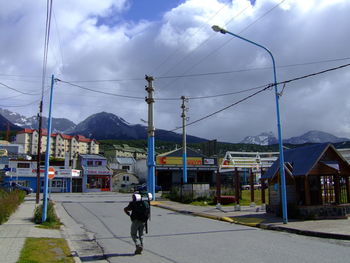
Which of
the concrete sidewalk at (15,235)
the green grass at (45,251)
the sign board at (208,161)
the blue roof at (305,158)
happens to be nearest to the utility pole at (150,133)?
the blue roof at (305,158)

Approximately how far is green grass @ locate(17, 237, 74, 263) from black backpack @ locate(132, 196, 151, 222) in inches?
71.1

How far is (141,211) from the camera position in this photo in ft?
31.1

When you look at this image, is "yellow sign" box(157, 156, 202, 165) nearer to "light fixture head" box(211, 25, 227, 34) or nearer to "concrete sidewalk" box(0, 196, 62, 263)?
"concrete sidewalk" box(0, 196, 62, 263)

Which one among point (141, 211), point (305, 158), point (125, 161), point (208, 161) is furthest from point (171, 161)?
point (141, 211)

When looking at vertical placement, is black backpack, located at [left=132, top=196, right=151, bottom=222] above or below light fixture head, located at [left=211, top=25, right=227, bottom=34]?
below

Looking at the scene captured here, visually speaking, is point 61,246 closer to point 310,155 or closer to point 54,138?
point 310,155

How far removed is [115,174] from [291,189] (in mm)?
60602

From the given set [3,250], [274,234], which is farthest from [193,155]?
[3,250]

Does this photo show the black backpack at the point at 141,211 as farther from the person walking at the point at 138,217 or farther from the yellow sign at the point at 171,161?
the yellow sign at the point at 171,161

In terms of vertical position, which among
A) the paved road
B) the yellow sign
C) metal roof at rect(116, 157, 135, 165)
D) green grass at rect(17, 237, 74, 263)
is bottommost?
the paved road

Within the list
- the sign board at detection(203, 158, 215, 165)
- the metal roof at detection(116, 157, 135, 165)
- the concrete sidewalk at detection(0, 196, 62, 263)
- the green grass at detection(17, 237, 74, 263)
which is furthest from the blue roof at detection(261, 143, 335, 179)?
the metal roof at detection(116, 157, 135, 165)

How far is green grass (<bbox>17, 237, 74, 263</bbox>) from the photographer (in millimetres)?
8391

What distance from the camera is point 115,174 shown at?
251 feet

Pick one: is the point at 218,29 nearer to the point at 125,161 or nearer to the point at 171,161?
the point at 171,161
